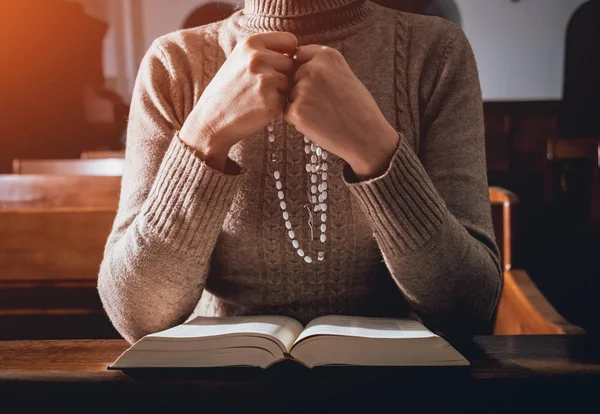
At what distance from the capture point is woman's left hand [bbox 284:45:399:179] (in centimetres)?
63

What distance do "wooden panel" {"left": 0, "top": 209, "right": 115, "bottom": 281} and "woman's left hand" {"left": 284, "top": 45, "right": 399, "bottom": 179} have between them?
3.01 ft

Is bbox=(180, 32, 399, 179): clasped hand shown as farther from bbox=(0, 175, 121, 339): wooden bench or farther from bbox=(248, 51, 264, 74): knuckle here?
bbox=(0, 175, 121, 339): wooden bench

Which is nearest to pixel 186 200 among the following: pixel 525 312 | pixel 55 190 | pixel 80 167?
A: pixel 525 312

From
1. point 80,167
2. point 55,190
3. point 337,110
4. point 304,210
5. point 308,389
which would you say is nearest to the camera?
point 308,389

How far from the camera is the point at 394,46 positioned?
2.94 ft

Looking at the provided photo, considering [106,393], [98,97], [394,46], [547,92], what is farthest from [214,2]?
[106,393]

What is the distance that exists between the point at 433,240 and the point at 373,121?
16cm

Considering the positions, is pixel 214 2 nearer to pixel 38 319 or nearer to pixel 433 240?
pixel 38 319

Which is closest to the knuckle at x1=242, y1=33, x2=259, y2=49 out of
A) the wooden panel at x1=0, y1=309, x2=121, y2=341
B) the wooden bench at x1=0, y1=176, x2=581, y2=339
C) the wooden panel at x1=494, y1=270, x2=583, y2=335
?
the wooden panel at x1=494, y1=270, x2=583, y2=335

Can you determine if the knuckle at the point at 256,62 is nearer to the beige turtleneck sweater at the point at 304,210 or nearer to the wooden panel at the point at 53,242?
the beige turtleneck sweater at the point at 304,210

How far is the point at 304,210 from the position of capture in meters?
0.84

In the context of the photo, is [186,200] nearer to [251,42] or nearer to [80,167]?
[251,42]

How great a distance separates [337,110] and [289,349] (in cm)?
27

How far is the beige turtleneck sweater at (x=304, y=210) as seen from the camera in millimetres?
701
